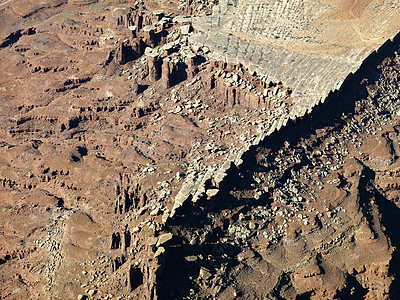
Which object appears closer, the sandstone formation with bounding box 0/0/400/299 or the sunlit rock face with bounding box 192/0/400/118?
the sandstone formation with bounding box 0/0/400/299

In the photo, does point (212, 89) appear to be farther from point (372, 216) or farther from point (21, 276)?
point (21, 276)

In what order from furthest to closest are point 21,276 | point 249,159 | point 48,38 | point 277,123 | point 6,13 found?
point 6,13 → point 48,38 → point 277,123 → point 249,159 → point 21,276

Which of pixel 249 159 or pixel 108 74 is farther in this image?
pixel 108 74

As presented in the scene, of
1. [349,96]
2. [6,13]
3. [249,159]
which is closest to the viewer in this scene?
[249,159]

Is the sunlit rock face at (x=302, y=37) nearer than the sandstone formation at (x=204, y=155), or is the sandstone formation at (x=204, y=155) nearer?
the sandstone formation at (x=204, y=155)

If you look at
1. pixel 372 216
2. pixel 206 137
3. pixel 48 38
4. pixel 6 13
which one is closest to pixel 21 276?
pixel 206 137

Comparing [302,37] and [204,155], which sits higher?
[302,37]

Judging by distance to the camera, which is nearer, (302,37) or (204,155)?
(204,155)

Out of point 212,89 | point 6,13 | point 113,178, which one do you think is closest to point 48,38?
point 6,13

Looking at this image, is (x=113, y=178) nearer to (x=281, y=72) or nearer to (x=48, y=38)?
(x=281, y=72)

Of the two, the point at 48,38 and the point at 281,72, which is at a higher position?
the point at 281,72
